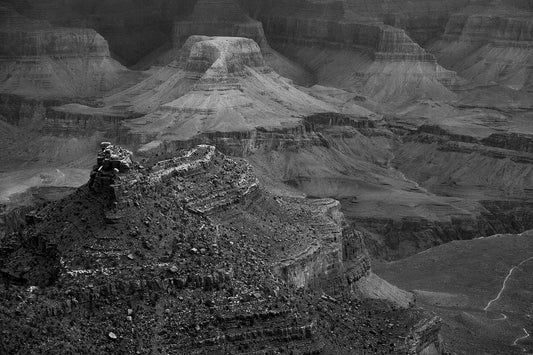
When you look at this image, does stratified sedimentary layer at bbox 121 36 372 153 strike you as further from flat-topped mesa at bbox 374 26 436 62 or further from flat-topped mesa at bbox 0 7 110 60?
flat-topped mesa at bbox 374 26 436 62

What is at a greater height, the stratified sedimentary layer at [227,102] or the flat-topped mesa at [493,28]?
the stratified sedimentary layer at [227,102]

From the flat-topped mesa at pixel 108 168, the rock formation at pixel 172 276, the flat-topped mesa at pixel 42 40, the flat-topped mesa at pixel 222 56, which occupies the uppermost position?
the flat-topped mesa at pixel 108 168

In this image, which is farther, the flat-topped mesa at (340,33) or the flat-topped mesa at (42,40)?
the flat-topped mesa at (340,33)

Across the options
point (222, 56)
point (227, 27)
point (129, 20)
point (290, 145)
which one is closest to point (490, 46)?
point (227, 27)

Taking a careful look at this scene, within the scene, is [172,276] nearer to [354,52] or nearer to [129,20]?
[354,52]

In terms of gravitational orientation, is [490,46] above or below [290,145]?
below

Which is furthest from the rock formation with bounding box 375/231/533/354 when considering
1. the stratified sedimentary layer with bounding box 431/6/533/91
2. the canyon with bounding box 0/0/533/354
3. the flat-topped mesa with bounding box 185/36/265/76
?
the stratified sedimentary layer with bounding box 431/6/533/91

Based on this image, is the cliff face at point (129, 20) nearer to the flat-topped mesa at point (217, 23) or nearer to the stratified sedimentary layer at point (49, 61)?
the flat-topped mesa at point (217, 23)

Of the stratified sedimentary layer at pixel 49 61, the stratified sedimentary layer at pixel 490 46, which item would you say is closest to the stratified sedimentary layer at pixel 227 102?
the stratified sedimentary layer at pixel 49 61
